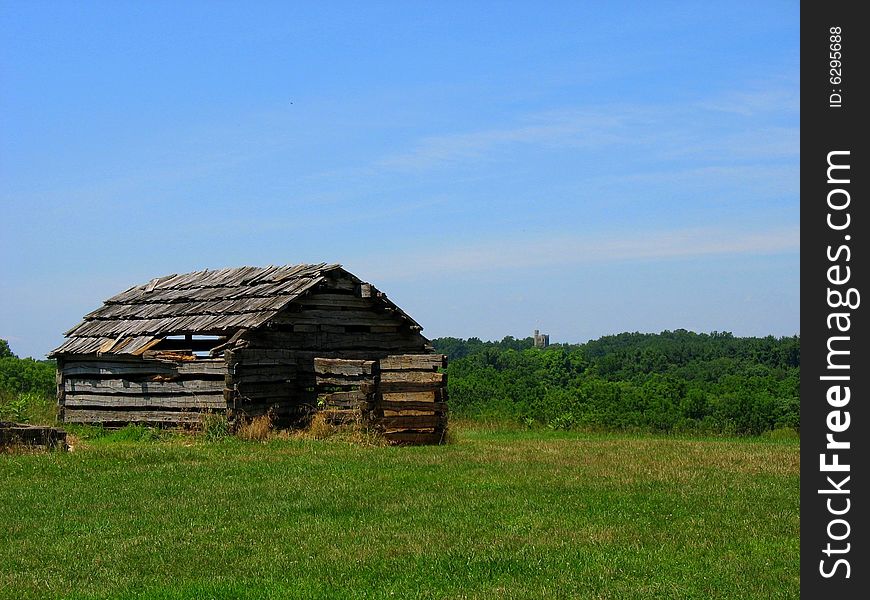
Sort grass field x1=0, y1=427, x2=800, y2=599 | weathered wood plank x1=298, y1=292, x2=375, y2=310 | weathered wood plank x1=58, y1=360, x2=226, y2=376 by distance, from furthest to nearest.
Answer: weathered wood plank x1=298, y1=292, x2=375, y2=310
weathered wood plank x1=58, y1=360, x2=226, y2=376
grass field x1=0, y1=427, x2=800, y2=599

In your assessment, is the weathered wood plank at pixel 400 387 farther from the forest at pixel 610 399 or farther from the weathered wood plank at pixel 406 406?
the forest at pixel 610 399

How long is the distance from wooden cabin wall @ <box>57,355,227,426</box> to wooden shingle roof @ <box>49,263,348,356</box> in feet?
1.71

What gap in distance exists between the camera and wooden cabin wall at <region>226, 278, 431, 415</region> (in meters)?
23.3

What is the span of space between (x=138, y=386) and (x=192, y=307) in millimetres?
2447

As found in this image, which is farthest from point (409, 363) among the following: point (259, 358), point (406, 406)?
point (259, 358)

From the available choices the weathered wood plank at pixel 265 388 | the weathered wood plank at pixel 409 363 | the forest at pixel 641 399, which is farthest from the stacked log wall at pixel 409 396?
the forest at pixel 641 399

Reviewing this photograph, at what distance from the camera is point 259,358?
23500 millimetres

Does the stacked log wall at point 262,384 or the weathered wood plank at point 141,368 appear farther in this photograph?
the weathered wood plank at point 141,368

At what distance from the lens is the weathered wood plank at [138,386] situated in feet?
77.4

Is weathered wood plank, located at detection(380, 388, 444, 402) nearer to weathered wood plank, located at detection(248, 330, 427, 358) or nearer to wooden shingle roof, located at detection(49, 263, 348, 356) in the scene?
wooden shingle roof, located at detection(49, 263, 348, 356)

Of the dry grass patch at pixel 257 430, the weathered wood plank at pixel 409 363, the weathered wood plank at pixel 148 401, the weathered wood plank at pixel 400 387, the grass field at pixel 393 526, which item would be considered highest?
the weathered wood plank at pixel 409 363

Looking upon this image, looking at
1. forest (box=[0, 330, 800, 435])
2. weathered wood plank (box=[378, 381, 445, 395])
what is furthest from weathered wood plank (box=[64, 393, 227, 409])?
weathered wood plank (box=[378, 381, 445, 395])

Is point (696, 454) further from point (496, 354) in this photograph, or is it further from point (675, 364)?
point (496, 354)

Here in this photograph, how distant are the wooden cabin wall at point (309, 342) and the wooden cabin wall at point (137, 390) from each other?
26.9 inches
